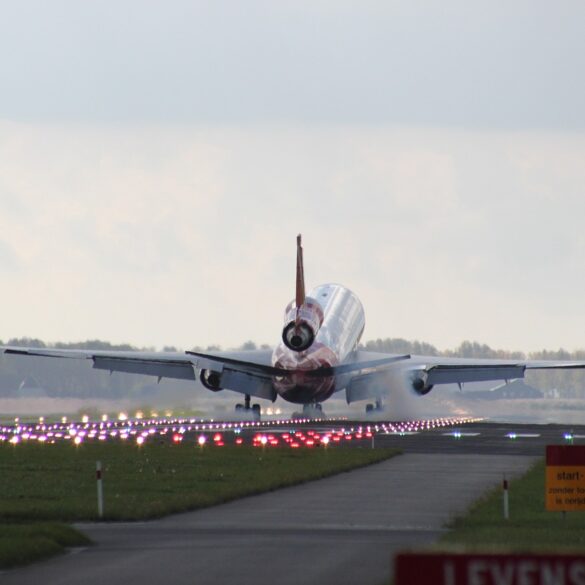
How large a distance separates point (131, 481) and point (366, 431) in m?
40.3

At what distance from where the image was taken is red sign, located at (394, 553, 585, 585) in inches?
302

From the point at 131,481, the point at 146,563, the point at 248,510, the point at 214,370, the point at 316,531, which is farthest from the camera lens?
the point at 214,370

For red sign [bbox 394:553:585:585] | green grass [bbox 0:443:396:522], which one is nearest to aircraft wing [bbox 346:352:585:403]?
green grass [bbox 0:443:396:522]

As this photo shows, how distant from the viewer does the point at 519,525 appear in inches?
1101

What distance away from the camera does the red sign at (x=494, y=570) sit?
25.2 ft

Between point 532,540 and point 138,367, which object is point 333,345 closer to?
point 138,367

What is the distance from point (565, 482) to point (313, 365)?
58.6 m

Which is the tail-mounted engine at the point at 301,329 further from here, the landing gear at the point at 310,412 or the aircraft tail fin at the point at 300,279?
the landing gear at the point at 310,412

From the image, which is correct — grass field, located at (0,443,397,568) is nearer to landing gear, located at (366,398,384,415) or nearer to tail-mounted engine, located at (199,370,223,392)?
tail-mounted engine, located at (199,370,223,392)

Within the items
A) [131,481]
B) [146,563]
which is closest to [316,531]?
[146,563]

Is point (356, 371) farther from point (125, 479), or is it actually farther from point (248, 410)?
point (125, 479)

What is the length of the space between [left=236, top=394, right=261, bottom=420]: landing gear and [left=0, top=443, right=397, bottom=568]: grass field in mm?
37446

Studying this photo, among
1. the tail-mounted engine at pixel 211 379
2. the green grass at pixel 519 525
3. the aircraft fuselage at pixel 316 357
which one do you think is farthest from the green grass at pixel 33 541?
the tail-mounted engine at pixel 211 379

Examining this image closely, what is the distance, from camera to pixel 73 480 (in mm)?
39469
